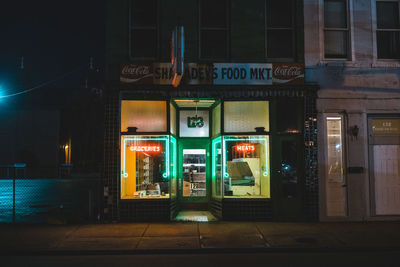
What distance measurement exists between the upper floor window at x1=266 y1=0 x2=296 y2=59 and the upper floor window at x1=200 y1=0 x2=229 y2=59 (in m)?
1.40

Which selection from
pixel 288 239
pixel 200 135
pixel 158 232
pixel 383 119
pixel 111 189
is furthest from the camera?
pixel 200 135

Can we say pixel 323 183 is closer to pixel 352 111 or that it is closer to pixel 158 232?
pixel 352 111

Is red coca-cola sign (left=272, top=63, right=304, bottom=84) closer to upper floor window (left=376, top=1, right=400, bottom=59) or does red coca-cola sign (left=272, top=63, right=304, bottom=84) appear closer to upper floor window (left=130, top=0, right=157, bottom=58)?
upper floor window (left=376, top=1, right=400, bottom=59)

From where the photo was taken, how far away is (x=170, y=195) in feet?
36.9

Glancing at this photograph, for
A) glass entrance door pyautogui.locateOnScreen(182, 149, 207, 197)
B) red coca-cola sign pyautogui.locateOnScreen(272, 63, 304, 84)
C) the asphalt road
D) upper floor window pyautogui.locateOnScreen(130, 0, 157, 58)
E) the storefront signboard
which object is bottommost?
the asphalt road

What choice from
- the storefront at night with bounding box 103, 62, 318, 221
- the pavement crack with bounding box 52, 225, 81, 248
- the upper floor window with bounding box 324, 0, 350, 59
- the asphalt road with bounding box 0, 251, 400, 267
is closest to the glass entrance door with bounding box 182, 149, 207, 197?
the storefront at night with bounding box 103, 62, 318, 221

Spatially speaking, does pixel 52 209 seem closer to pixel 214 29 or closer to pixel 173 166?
pixel 173 166

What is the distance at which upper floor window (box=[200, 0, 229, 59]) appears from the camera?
11.7 meters

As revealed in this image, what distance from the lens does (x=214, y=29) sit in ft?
38.4

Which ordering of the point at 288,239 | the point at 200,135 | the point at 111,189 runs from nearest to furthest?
1. the point at 288,239
2. the point at 111,189
3. the point at 200,135

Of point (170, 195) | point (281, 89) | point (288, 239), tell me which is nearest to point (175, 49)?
point (281, 89)

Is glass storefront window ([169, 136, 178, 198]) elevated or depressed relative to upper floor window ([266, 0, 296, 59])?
depressed

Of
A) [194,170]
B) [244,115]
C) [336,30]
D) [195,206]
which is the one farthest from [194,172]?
[336,30]

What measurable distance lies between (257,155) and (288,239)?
11.2ft
